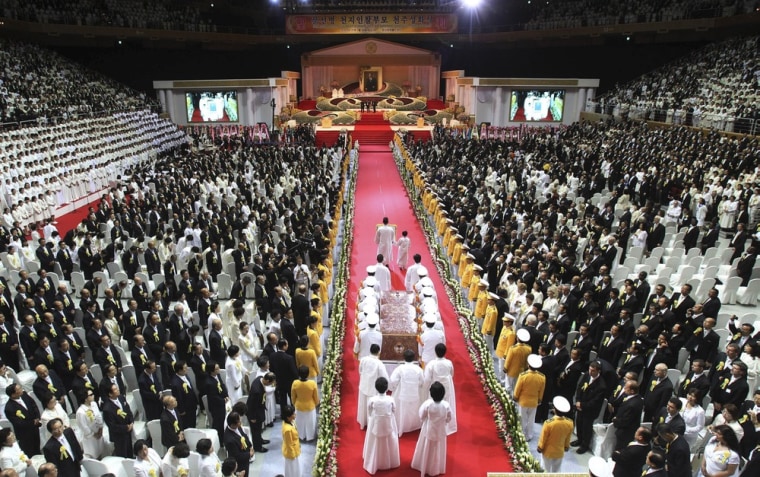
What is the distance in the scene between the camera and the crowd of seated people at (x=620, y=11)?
28.9m

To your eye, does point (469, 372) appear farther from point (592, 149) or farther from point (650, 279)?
point (592, 149)

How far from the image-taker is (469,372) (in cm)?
895

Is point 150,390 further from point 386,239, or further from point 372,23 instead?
point 372,23

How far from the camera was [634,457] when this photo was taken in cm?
545

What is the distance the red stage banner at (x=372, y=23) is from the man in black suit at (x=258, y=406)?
129 ft

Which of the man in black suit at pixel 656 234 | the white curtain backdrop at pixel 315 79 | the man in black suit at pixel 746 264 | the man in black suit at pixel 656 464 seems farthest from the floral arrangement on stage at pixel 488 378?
the white curtain backdrop at pixel 315 79

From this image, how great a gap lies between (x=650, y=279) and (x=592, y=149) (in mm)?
12799

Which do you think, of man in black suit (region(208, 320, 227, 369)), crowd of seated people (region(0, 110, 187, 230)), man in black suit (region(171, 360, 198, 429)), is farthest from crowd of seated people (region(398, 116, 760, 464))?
crowd of seated people (region(0, 110, 187, 230))

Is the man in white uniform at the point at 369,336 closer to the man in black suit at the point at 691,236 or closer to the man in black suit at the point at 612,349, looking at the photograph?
the man in black suit at the point at 612,349

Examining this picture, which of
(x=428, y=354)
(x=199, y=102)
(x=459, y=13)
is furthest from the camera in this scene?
(x=459, y=13)

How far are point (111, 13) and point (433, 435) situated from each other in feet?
124

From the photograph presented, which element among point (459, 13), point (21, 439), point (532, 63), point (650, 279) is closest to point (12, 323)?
point (21, 439)

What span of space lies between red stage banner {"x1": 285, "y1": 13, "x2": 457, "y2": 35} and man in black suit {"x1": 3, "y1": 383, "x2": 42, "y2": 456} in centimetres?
3964

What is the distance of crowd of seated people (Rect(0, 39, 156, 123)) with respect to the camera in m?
23.7
